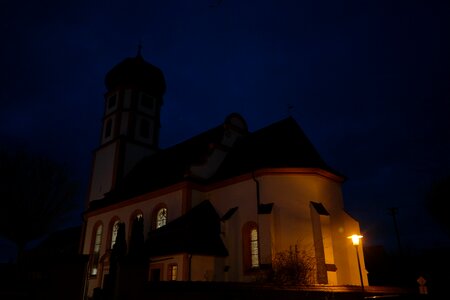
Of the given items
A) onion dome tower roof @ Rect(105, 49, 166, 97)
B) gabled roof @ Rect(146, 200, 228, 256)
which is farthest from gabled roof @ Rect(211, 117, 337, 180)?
onion dome tower roof @ Rect(105, 49, 166, 97)

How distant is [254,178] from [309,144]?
15.8ft

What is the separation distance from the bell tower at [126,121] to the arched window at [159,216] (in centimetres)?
791

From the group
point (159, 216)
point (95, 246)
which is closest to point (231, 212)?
point (159, 216)

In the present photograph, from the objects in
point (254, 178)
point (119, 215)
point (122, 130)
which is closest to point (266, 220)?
point (254, 178)

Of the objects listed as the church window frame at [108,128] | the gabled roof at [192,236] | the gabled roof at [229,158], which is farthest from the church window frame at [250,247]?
the church window frame at [108,128]

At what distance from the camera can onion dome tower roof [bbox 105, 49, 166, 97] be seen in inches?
1330

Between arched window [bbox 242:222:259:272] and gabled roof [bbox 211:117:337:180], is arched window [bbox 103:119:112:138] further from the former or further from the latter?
arched window [bbox 242:222:259:272]

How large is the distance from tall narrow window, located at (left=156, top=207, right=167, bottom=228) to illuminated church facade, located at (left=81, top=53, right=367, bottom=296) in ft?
0.22

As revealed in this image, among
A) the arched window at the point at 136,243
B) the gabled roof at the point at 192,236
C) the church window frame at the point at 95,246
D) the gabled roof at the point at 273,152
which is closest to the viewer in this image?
the arched window at the point at 136,243

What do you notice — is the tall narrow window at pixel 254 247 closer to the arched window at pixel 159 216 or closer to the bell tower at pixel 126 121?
the arched window at pixel 159 216

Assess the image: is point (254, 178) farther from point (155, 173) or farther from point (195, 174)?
point (155, 173)

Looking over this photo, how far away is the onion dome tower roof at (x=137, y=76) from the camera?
3378cm

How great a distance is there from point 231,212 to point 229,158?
4.72 m

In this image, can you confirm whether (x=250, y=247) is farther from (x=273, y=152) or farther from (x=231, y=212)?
(x=273, y=152)
